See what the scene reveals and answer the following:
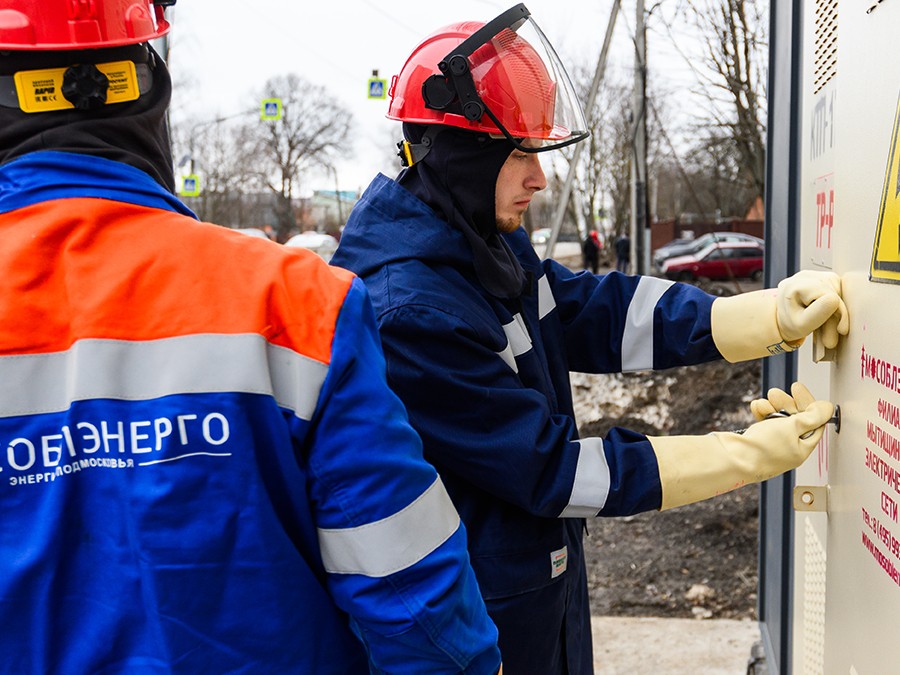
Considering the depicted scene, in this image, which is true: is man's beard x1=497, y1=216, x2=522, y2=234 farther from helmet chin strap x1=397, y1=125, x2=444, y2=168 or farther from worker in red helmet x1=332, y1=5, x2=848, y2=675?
helmet chin strap x1=397, y1=125, x2=444, y2=168

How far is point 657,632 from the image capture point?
14.2 feet

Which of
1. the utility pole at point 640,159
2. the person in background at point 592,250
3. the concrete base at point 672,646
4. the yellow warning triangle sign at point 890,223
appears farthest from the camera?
the person in background at point 592,250

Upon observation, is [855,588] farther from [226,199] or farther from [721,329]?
[226,199]

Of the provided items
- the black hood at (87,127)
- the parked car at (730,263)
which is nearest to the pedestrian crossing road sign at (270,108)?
the parked car at (730,263)

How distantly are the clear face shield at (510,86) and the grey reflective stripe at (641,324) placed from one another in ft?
1.49

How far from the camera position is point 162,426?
1.29 m

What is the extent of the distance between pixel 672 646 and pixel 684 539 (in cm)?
189

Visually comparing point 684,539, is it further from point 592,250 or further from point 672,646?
point 592,250

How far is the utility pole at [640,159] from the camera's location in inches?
476

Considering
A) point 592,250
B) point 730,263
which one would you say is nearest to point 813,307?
point 592,250

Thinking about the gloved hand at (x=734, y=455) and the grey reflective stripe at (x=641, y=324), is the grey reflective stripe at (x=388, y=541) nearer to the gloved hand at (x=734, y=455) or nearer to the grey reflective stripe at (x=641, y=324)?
the gloved hand at (x=734, y=455)

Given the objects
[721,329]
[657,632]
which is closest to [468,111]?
[721,329]

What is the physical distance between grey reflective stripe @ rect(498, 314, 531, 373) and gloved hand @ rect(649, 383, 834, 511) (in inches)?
15.1

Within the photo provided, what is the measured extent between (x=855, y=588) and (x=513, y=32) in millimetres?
1507
